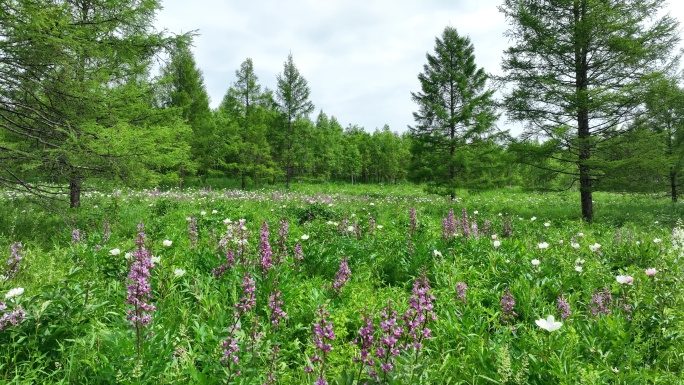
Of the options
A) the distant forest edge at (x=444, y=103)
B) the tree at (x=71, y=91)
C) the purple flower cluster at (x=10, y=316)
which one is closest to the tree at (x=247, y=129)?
the distant forest edge at (x=444, y=103)

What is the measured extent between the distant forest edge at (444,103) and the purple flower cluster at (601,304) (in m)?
8.24

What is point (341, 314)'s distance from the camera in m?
3.39

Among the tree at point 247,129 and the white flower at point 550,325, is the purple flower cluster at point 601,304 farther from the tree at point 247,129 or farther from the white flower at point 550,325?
the tree at point 247,129

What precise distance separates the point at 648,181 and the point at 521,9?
7.32 meters

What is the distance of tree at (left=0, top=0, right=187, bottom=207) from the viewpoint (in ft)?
20.0

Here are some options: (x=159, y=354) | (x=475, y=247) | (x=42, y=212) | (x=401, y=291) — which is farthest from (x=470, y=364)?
(x=42, y=212)

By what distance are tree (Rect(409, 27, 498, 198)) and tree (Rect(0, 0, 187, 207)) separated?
11.8 meters

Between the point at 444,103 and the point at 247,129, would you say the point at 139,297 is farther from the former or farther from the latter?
the point at 247,129

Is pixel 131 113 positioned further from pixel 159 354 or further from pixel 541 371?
pixel 541 371

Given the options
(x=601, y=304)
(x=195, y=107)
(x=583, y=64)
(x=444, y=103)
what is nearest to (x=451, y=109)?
(x=444, y=103)

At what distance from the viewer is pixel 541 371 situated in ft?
7.83

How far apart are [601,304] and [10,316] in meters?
5.26

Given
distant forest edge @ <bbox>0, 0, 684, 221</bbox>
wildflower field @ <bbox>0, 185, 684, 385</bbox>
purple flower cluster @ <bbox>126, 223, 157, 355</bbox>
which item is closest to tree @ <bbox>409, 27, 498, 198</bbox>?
distant forest edge @ <bbox>0, 0, 684, 221</bbox>

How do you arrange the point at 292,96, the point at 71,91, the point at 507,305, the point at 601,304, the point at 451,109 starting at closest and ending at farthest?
the point at 507,305 < the point at 601,304 < the point at 71,91 < the point at 451,109 < the point at 292,96
